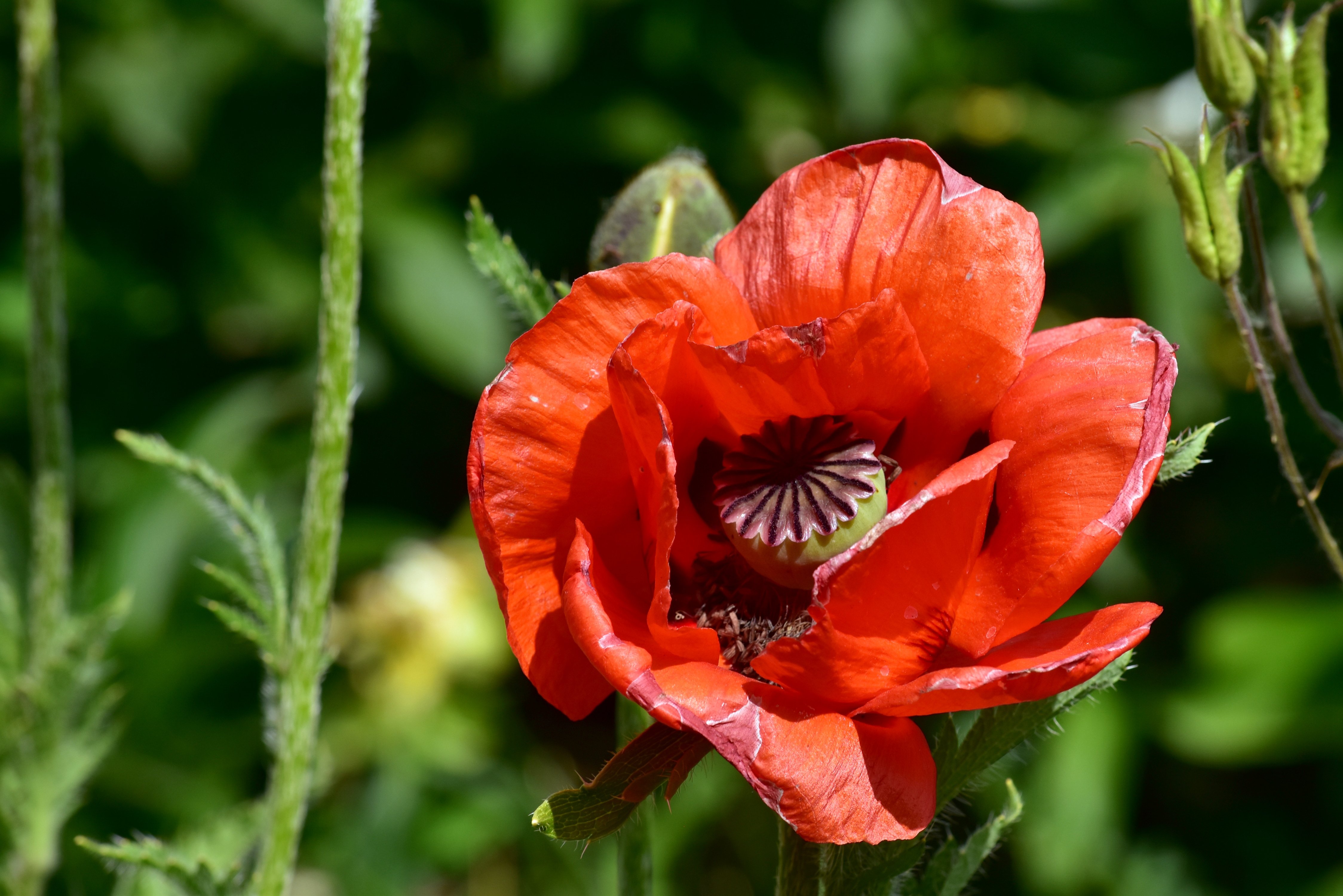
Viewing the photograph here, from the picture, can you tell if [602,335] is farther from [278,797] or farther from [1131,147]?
[1131,147]

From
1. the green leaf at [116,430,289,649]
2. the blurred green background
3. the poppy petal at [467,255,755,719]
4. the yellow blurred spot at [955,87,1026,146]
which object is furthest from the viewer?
the yellow blurred spot at [955,87,1026,146]

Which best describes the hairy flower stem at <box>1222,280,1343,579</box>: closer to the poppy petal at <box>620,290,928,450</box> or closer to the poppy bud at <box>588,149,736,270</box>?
the poppy petal at <box>620,290,928,450</box>

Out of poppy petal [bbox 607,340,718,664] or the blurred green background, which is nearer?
poppy petal [bbox 607,340,718,664]

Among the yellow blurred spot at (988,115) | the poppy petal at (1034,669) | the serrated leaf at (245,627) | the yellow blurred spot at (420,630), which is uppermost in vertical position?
the serrated leaf at (245,627)

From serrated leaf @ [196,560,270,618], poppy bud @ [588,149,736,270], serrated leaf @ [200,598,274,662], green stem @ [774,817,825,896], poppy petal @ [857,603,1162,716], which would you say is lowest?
green stem @ [774,817,825,896]

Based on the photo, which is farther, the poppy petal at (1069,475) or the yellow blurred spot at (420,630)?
the yellow blurred spot at (420,630)

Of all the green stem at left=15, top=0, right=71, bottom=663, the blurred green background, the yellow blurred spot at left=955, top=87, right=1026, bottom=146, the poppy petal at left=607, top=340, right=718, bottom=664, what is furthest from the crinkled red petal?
the yellow blurred spot at left=955, top=87, right=1026, bottom=146

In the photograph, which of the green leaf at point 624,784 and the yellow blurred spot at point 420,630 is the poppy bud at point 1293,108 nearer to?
the green leaf at point 624,784

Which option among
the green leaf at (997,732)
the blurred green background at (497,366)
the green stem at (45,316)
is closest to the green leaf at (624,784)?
the green leaf at (997,732)
